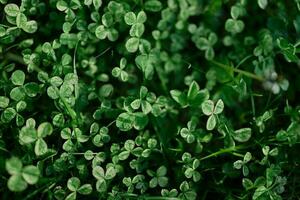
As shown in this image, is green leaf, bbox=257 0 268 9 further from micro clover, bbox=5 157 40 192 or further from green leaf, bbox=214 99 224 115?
micro clover, bbox=5 157 40 192

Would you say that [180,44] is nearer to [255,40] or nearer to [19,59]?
[255,40]

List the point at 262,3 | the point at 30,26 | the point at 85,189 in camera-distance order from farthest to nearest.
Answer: the point at 262,3 → the point at 30,26 → the point at 85,189

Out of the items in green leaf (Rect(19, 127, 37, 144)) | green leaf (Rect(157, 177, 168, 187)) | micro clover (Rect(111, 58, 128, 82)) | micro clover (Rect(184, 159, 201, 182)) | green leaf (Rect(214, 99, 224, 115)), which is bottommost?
green leaf (Rect(157, 177, 168, 187))

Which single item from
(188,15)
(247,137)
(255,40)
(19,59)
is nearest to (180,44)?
(188,15)

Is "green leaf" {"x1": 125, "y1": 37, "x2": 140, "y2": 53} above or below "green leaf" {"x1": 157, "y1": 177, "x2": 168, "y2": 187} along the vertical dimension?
above

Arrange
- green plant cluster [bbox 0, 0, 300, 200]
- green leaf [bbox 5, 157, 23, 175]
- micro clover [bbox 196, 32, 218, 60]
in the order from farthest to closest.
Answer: micro clover [bbox 196, 32, 218, 60], green plant cluster [bbox 0, 0, 300, 200], green leaf [bbox 5, 157, 23, 175]

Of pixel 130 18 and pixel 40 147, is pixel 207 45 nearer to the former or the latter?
pixel 130 18

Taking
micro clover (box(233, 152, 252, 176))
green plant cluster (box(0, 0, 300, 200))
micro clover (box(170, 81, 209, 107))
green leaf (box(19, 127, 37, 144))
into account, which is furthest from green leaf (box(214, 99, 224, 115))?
green leaf (box(19, 127, 37, 144))

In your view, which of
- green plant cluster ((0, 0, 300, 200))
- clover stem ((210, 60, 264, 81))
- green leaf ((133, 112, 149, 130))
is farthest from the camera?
clover stem ((210, 60, 264, 81))

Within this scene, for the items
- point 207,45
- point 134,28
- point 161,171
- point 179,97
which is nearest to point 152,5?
point 134,28
